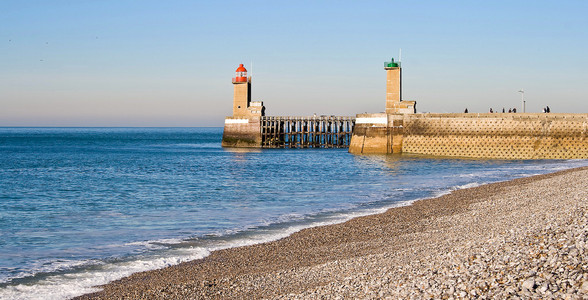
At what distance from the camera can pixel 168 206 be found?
18.9 meters

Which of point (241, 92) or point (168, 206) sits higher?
point (241, 92)

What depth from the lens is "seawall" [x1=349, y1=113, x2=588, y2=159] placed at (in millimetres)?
35906

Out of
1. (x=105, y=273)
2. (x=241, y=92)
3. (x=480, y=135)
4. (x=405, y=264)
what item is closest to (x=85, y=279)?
(x=105, y=273)

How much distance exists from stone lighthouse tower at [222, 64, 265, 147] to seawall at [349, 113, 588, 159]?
1450 cm

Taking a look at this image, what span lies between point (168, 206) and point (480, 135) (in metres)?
25.0

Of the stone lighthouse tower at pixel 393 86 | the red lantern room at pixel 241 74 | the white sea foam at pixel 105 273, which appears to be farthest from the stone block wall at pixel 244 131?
the white sea foam at pixel 105 273

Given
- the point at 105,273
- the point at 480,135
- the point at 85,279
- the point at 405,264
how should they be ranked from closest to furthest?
the point at 405,264, the point at 85,279, the point at 105,273, the point at 480,135

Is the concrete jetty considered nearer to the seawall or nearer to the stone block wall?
the seawall

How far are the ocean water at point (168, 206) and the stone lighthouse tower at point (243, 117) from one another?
1848cm

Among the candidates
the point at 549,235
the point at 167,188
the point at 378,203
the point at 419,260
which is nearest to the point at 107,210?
the point at 167,188

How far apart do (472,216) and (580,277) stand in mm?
7858

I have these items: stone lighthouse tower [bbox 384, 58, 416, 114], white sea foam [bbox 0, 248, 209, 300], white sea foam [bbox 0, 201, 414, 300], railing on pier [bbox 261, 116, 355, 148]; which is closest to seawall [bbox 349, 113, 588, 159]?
stone lighthouse tower [bbox 384, 58, 416, 114]

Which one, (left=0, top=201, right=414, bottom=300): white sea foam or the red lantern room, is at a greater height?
the red lantern room

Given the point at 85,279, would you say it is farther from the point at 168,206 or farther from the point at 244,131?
the point at 244,131
